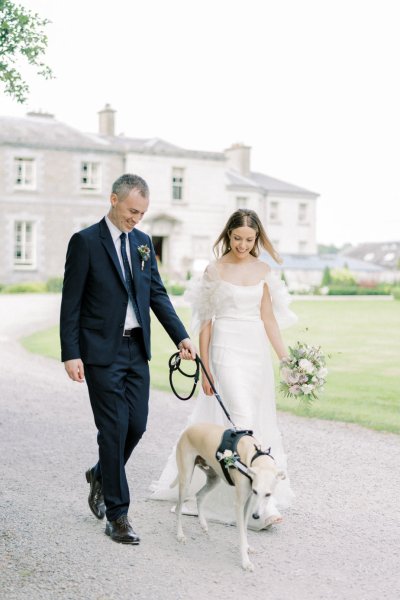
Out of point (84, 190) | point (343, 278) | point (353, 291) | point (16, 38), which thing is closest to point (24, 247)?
point (84, 190)

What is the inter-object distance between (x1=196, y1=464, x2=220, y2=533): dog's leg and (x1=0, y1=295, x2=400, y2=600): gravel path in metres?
0.08

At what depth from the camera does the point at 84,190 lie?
4022 cm

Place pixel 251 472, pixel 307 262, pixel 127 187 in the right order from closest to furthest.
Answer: pixel 251 472 → pixel 127 187 → pixel 307 262

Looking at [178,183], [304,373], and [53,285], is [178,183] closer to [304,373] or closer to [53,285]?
[53,285]

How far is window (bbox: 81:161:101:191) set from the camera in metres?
40.3

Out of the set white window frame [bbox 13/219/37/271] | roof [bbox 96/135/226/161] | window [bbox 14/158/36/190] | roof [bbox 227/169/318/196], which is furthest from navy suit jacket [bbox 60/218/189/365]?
roof [bbox 227/169/318/196]

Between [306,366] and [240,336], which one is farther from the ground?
[240,336]

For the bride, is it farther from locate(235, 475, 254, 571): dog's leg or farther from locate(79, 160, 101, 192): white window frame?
locate(79, 160, 101, 192): white window frame

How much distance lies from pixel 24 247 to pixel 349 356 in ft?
82.8

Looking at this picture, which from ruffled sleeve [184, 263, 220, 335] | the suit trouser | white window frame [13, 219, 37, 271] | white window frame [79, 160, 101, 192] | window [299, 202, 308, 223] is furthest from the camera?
window [299, 202, 308, 223]

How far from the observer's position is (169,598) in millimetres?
4023

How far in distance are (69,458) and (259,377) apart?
2.36m

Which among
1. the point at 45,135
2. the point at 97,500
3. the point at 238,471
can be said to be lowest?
the point at 97,500

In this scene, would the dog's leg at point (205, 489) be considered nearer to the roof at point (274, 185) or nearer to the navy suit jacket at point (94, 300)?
the navy suit jacket at point (94, 300)
